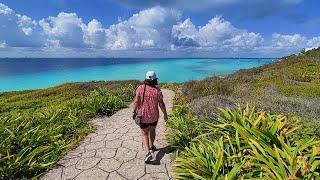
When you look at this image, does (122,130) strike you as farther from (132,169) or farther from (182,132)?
(132,169)

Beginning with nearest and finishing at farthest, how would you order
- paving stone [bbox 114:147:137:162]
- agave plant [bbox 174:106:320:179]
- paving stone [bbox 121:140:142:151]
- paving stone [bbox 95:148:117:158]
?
agave plant [bbox 174:106:320:179], paving stone [bbox 114:147:137:162], paving stone [bbox 95:148:117:158], paving stone [bbox 121:140:142:151]

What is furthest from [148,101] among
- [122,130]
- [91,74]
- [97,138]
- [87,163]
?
[91,74]

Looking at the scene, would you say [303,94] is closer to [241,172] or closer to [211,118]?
[211,118]

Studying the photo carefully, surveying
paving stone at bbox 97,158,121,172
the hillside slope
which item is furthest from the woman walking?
the hillside slope

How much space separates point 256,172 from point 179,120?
4.22 meters

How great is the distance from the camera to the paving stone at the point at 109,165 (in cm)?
686

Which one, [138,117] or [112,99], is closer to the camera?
[138,117]

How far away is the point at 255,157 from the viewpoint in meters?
5.30

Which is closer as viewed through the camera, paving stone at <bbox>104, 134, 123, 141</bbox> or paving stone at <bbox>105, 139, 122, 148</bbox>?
paving stone at <bbox>105, 139, 122, 148</bbox>

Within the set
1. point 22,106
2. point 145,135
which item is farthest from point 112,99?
point 22,106

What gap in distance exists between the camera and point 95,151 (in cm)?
789

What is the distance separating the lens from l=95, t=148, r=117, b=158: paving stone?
7.55 m

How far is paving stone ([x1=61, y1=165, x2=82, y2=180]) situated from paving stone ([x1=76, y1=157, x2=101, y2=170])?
12 centimetres

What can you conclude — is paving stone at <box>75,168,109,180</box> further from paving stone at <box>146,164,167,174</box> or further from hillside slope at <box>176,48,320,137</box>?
hillside slope at <box>176,48,320,137</box>
